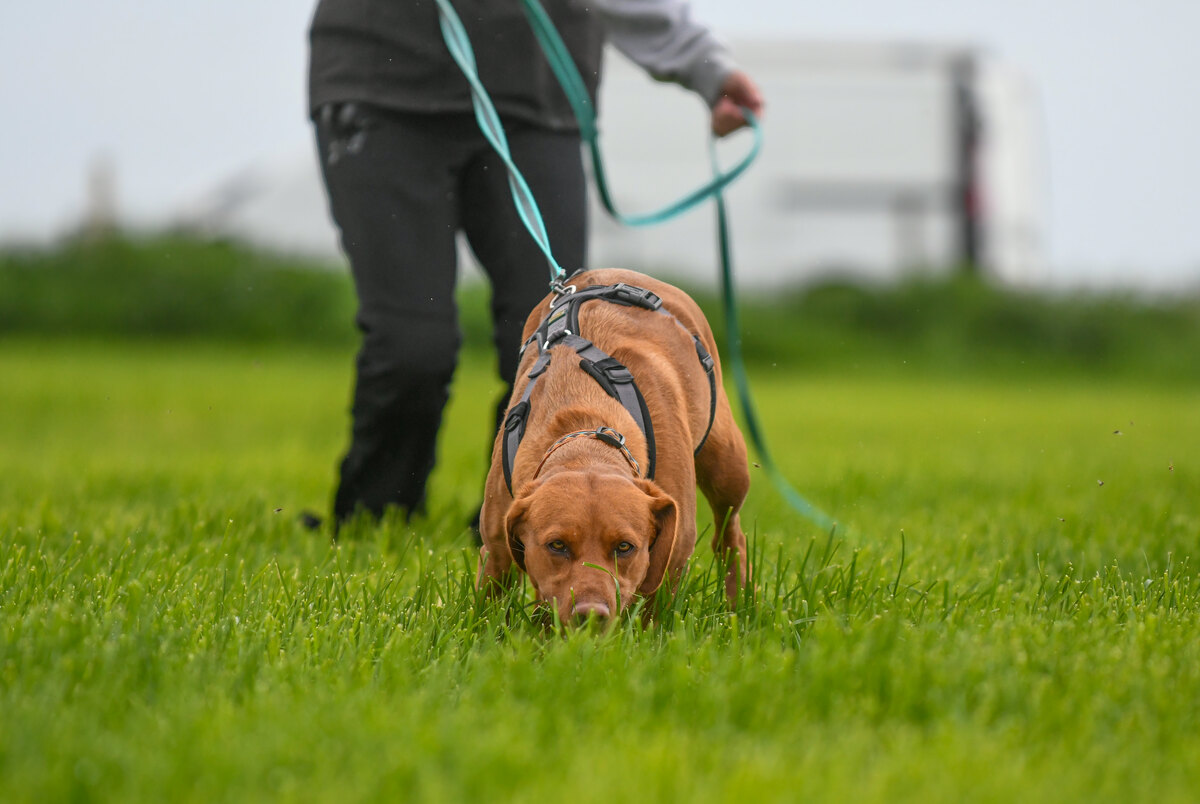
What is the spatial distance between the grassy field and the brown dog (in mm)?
115

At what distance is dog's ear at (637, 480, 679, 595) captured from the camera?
224 cm

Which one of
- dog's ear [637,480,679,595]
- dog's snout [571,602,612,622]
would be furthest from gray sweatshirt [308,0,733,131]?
dog's snout [571,602,612,622]

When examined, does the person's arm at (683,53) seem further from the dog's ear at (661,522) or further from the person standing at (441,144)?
the dog's ear at (661,522)

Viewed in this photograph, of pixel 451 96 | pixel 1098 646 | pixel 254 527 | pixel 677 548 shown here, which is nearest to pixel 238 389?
pixel 254 527

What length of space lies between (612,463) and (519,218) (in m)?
1.06

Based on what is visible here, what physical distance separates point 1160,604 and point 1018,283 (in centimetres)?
1052

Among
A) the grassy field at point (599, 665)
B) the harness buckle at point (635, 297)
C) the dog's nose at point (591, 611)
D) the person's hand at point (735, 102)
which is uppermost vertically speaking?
the person's hand at point (735, 102)

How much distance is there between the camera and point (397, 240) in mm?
3023

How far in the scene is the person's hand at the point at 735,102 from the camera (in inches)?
119

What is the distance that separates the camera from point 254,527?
346 centimetres

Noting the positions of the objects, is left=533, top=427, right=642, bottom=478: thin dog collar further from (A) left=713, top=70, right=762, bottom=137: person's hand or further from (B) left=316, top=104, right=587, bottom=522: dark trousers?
(A) left=713, top=70, right=762, bottom=137: person's hand

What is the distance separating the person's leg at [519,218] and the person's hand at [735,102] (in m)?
0.40

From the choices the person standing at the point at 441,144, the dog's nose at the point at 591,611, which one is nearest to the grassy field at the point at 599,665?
the dog's nose at the point at 591,611

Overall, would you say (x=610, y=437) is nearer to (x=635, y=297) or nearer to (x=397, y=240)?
(x=635, y=297)
